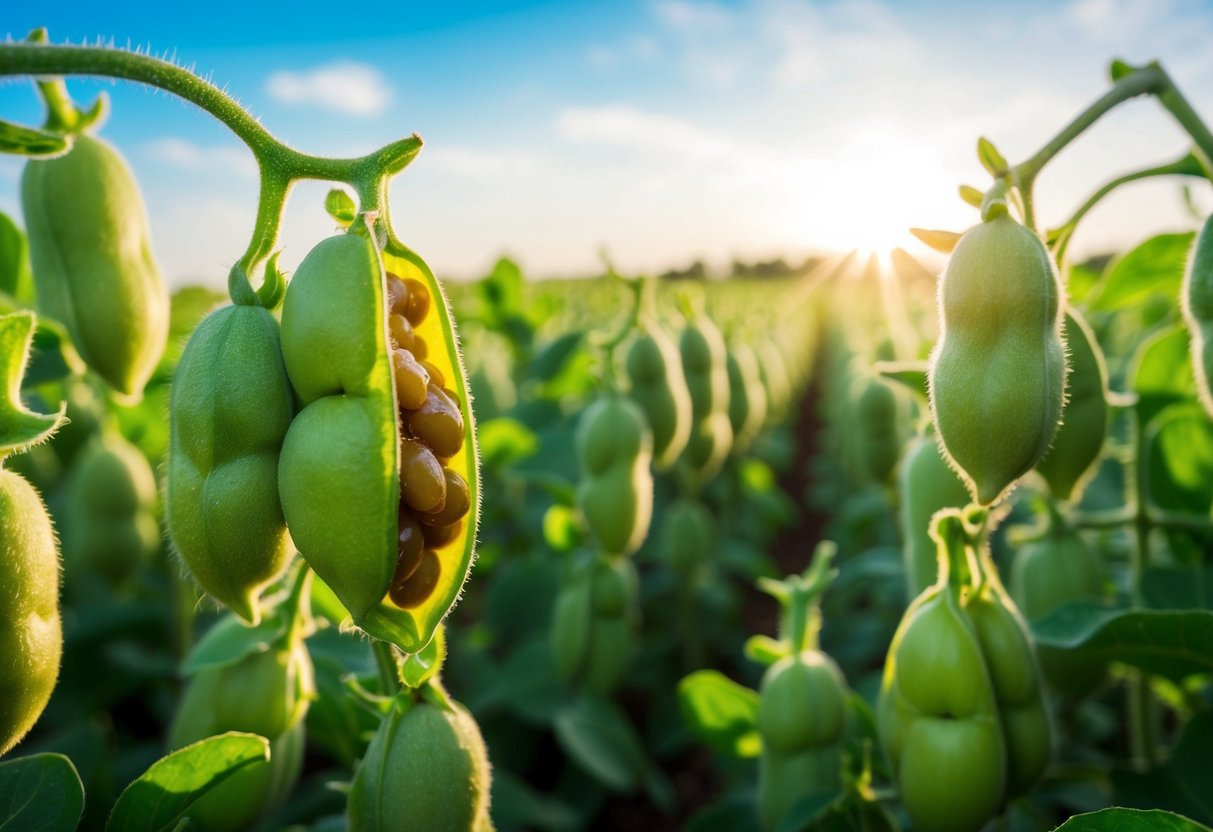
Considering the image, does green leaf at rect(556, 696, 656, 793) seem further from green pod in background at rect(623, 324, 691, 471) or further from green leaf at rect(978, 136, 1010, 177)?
green leaf at rect(978, 136, 1010, 177)

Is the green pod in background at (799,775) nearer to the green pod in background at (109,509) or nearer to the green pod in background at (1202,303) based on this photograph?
the green pod in background at (1202,303)

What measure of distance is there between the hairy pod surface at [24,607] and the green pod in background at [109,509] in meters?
1.75

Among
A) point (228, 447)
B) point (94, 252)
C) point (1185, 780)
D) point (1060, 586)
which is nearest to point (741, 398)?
point (1060, 586)

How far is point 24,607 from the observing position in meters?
1.06

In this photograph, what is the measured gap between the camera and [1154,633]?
147 centimetres

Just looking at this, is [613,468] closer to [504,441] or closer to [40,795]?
[504,441]

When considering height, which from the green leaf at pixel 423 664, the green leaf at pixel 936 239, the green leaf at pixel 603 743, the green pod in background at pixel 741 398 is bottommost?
the green leaf at pixel 603 743

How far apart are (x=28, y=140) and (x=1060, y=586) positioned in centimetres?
176

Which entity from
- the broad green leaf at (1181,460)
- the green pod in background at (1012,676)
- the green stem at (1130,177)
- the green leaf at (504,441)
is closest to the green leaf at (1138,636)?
the green pod in background at (1012,676)

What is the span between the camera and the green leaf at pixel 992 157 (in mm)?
1162

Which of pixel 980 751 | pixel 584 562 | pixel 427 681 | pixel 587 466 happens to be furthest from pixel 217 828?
pixel 584 562

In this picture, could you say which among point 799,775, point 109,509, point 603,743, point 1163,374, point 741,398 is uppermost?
point 1163,374

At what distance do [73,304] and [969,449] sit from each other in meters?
1.22

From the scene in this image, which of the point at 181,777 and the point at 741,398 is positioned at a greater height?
the point at 741,398
